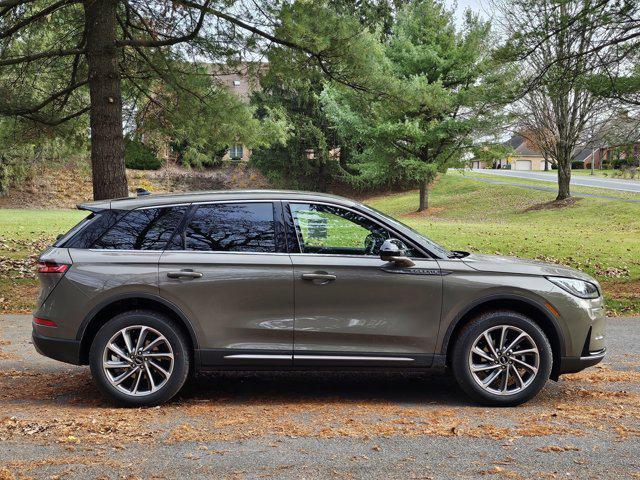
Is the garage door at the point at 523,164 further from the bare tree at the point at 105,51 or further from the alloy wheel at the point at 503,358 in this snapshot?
the alloy wheel at the point at 503,358

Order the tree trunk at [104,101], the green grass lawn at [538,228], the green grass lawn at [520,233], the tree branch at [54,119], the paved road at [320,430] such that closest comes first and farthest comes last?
1. the paved road at [320,430]
2. the tree trunk at [104,101]
3. the green grass lawn at [520,233]
4. the tree branch at [54,119]
5. the green grass lawn at [538,228]

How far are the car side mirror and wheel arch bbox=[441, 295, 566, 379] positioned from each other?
60cm

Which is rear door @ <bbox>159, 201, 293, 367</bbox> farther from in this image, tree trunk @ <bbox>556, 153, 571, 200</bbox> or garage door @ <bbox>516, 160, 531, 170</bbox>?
garage door @ <bbox>516, 160, 531, 170</bbox>

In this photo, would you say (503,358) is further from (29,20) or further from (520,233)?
(520,233)

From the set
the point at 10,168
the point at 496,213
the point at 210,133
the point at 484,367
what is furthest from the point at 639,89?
the point at 10,168

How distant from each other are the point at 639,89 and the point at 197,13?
26.4 ft

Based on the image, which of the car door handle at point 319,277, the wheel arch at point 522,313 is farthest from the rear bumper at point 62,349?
the wheel arch at point 522,313

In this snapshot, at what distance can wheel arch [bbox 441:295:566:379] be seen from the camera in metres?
5.48

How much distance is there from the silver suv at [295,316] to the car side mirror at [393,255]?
0.04 ft

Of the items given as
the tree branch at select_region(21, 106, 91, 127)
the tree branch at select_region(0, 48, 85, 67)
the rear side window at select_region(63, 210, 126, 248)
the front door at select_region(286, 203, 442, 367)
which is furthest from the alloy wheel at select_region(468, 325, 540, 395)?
the tree branch at select_region(21, 106, 91, 127)

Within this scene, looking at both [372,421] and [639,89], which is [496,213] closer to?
[639,89]

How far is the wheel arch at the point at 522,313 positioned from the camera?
18.0ft

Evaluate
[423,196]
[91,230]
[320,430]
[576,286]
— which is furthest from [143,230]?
[423,196]

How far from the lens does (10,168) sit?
1606 inches
